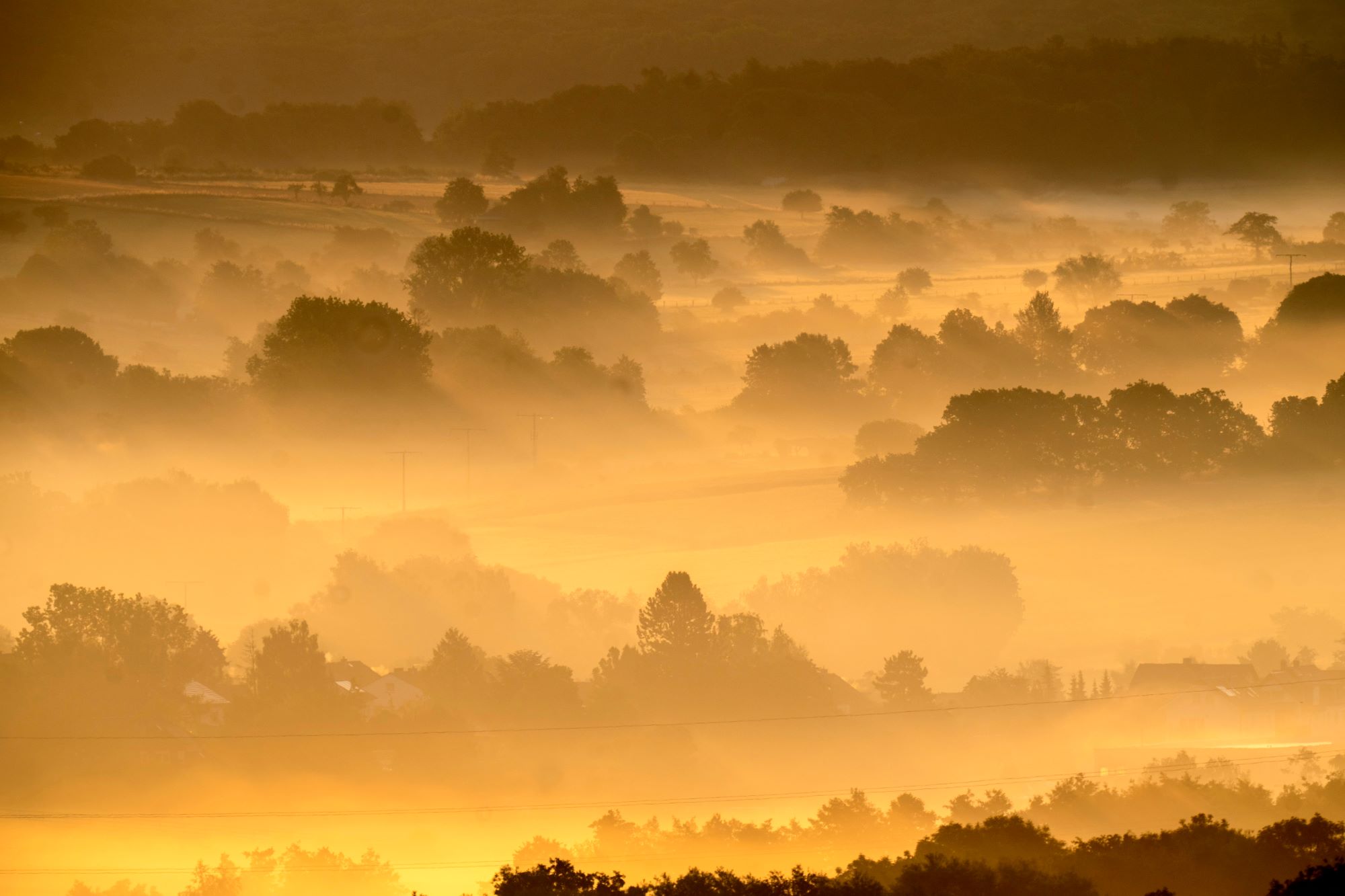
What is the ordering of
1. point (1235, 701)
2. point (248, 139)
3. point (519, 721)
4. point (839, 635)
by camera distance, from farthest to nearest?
point (248, 139)
point (839, 635)
point (1235, 701)
point (519, 721)

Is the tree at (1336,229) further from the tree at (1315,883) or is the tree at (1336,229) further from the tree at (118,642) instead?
the tree at (1315,883)

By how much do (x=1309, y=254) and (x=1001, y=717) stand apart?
5241 cm

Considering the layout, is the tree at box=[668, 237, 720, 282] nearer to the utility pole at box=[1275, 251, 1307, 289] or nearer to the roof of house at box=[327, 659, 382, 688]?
the utility pole at box=[1275, 251, 1307, 289]

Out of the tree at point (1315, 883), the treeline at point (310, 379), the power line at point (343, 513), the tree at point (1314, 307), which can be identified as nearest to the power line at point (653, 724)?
the power line at point (343, 513)

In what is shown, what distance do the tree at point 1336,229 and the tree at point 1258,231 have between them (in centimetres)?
234

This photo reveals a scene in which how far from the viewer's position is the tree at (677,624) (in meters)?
36.6

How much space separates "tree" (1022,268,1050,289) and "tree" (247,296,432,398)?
29665 mm

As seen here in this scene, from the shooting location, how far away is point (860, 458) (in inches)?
2117

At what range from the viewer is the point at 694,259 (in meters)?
81.1

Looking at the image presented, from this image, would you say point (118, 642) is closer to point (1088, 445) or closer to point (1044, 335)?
point (1088, 445)

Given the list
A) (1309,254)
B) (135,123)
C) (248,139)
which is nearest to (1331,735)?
(1309,254)

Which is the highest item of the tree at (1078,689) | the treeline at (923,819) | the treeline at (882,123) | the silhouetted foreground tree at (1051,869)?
the treeline at (882,123)

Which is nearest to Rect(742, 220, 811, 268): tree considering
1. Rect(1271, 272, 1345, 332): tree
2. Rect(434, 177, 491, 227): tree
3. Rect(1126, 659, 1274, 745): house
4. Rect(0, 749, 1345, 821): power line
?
Rect(434, 177, 491, 227): tree

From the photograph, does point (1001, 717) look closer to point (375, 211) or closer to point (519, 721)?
point (519, 721)
